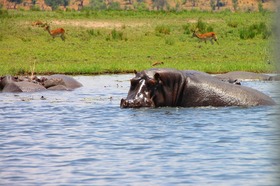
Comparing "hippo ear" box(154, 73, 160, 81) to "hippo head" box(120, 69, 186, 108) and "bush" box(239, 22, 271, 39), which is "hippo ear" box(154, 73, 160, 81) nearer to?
"hippo head" box(120, 69, 186, 108)

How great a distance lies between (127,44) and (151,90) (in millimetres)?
15093

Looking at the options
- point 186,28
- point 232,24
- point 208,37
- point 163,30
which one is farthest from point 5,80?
point 232,24

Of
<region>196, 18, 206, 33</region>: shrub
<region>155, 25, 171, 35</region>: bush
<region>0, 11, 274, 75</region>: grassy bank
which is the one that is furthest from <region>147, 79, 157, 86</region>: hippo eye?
<region>196, 18, 206, 33</region>: shrub

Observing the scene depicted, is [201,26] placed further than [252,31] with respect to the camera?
Yes

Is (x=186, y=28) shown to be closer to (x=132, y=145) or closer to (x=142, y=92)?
(x=142, y=92)

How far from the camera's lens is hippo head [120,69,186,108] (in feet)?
30.1

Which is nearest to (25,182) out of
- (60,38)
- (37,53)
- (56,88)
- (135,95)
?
(135,95)

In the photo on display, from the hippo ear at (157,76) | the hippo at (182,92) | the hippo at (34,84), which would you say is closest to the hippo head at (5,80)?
the hippo at (34,84)

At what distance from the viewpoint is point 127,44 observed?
24.3 meters

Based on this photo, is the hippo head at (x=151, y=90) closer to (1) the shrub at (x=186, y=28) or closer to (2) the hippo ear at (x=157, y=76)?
(2) the hippo ear at (x=157, y=76)

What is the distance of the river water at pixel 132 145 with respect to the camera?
5.01 metres

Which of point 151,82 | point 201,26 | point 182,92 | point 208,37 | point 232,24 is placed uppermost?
point 151,82

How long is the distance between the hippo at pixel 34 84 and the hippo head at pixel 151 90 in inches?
199

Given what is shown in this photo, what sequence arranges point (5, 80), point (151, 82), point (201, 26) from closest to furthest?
point (151, 82) < point (5, 80) < point (201, 26)
